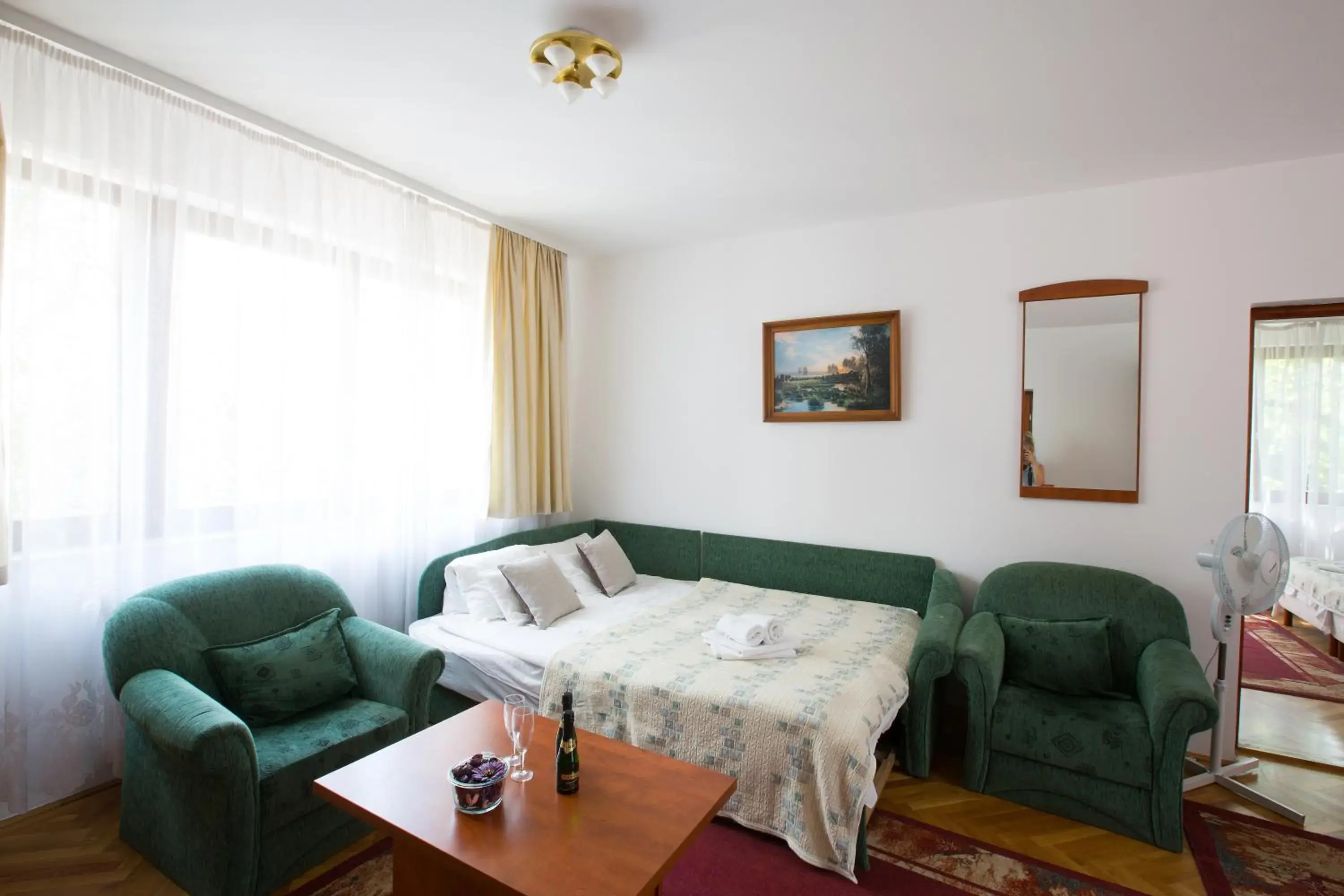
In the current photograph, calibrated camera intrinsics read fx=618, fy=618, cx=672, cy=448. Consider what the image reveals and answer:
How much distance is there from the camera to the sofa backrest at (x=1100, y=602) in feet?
8.94

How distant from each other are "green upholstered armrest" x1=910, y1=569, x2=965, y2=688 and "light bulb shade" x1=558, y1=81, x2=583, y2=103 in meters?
2.45

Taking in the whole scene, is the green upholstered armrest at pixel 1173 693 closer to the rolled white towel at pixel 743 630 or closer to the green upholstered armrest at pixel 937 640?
the green upholstered armrest at pixel 937 640

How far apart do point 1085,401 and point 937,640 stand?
4.92 ft

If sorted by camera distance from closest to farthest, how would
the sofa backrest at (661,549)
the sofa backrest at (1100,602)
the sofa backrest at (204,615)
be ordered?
the sofa backrest at (204,615) → the sofa backrest at (1100,602) → the sofa backrest at (661,549)

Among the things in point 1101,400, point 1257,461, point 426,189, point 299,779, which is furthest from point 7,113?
point 1257,461

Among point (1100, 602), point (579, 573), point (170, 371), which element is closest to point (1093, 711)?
point (1100, 602)

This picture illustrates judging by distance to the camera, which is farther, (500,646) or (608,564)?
(608,564)

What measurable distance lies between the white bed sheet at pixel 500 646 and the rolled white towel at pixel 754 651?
67 centimetres

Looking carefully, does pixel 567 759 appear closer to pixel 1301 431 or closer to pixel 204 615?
pixel 204 615

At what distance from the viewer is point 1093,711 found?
2.44 metres

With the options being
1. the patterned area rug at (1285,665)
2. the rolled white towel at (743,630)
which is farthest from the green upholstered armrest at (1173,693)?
the rolled white towel at (743,630)

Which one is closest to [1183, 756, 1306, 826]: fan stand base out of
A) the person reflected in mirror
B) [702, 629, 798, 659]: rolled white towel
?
the person reflected in mirror

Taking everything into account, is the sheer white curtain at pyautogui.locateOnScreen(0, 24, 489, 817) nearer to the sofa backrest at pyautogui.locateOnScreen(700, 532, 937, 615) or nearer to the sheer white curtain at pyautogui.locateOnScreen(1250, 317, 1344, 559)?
the sofa backrest at pyautogui.locateOnScreen(700, 532, 937, 615)

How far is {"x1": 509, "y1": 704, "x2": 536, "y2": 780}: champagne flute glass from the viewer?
1.72 meters
